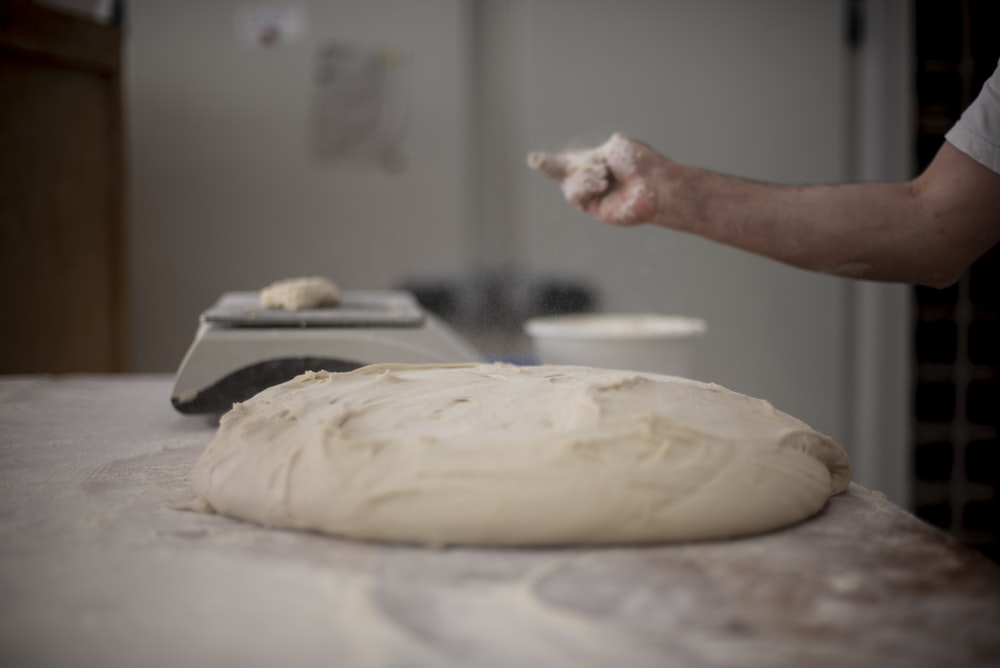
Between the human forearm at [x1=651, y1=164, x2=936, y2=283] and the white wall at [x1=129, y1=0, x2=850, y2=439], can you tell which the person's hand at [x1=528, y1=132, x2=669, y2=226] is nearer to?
the human forearm at [x1=651, y1=164, x2=936, y2=283]

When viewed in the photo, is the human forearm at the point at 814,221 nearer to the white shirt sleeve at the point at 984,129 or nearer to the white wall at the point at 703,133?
the white shirt sleeve at the point at 984,129

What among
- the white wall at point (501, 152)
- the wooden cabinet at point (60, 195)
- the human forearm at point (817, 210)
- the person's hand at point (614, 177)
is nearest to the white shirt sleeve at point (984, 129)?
the human forearm at point (817, 210)

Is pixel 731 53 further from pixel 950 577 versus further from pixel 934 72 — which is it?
pixel 950 577

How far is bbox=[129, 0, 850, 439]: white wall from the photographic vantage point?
3.36 m

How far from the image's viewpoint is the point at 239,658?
66 centimetres

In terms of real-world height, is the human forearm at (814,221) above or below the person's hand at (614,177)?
below

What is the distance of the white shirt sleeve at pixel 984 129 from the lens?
1.33 metres

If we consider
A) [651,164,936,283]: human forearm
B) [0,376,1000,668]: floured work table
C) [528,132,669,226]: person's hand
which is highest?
[528,132,669,226]: person's hand

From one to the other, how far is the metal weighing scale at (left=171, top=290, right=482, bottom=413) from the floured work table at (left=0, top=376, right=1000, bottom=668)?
49cm

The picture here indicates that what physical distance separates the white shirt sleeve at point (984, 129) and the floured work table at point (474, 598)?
0.66 meters

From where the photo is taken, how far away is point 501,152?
11.4ft

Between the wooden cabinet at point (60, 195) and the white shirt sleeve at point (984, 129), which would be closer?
the white shirt sleeve at point (984, 129)

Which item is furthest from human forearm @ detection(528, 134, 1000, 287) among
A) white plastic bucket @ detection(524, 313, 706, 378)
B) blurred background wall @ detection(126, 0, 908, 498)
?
blurred background wall @ detection(126, 0, 908, 498)

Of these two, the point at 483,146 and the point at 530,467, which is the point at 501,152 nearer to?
the point at 483,146
